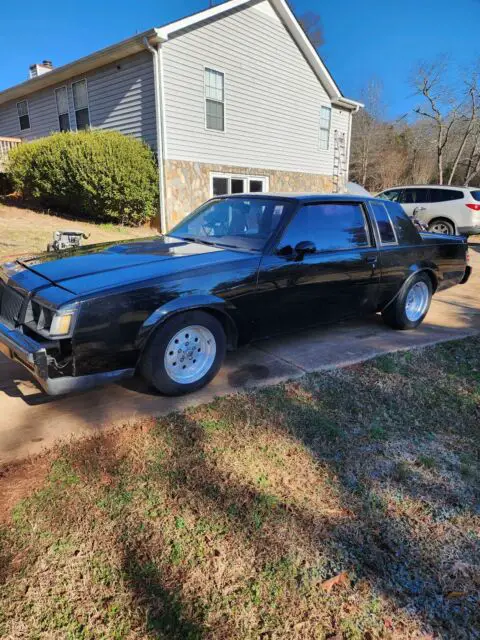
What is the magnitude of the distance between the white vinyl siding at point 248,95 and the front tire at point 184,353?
10.2 m

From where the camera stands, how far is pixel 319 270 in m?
4.14

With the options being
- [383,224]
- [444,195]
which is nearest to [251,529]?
[383,224]

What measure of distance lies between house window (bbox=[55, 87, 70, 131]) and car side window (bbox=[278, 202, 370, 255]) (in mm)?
13356

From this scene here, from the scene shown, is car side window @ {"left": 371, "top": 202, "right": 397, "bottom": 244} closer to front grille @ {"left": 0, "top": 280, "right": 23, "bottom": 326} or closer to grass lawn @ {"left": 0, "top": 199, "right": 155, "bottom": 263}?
front grille @ {"left": 0, "top": 280, "right": 23, "bottom": 326}

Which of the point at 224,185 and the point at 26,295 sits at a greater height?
the point at 224,185

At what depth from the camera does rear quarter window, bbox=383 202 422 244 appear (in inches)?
196

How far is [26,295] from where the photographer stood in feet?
10.1

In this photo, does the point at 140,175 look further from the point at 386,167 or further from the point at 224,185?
the point at 386,167

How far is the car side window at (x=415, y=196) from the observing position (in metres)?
13.9

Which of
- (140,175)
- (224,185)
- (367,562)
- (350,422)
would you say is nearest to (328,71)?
(224,185)

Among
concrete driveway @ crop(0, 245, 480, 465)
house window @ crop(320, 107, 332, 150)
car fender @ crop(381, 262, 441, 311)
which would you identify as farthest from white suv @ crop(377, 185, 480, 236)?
car fender @ crop(381, 262, 441, 311)

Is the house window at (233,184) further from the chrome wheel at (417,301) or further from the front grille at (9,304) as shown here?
the front grille at (9,304)

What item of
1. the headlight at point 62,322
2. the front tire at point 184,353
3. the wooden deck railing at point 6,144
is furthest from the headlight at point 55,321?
the wooden deck railing at point 6,144

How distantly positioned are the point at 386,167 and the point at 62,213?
35118 millimetres
